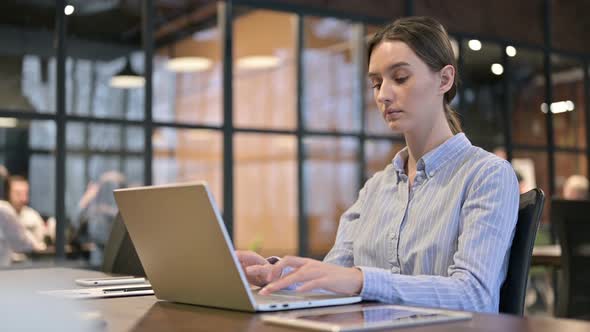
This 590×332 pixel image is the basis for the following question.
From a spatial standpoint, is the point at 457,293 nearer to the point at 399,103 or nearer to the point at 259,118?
the point at 399,103

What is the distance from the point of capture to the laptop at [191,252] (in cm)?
133

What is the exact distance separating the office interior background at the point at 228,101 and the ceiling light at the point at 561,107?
0.66 meters

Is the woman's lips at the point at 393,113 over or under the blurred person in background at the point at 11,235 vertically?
over

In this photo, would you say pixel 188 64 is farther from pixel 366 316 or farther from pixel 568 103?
pixel 366 316

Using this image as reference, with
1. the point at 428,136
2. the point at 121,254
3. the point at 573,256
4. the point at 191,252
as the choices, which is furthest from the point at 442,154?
the point at 573,256

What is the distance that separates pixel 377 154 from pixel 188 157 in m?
2.02

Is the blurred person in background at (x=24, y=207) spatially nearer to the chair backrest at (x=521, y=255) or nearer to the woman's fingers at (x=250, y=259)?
the woman's fingers at (x=250, y=259)

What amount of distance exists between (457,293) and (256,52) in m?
5.67

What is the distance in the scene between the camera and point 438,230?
6.22 ft

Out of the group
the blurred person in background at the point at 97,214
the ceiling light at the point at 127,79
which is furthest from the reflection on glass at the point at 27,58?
the blurred person in background at the point at 97,214

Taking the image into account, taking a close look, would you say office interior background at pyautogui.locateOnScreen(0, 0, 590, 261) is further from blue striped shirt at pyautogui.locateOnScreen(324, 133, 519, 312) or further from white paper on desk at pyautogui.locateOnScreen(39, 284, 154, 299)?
white paper on desk at pyautogui.locateOnScreen(39, 284, 154, 299)

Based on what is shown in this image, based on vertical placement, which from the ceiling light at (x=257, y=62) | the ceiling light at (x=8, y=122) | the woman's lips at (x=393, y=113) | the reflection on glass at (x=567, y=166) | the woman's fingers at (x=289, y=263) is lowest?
the woman's fingers at (x=289, y=263)

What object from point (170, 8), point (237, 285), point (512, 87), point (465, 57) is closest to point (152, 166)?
point (170, 8)

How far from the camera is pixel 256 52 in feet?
23.4
